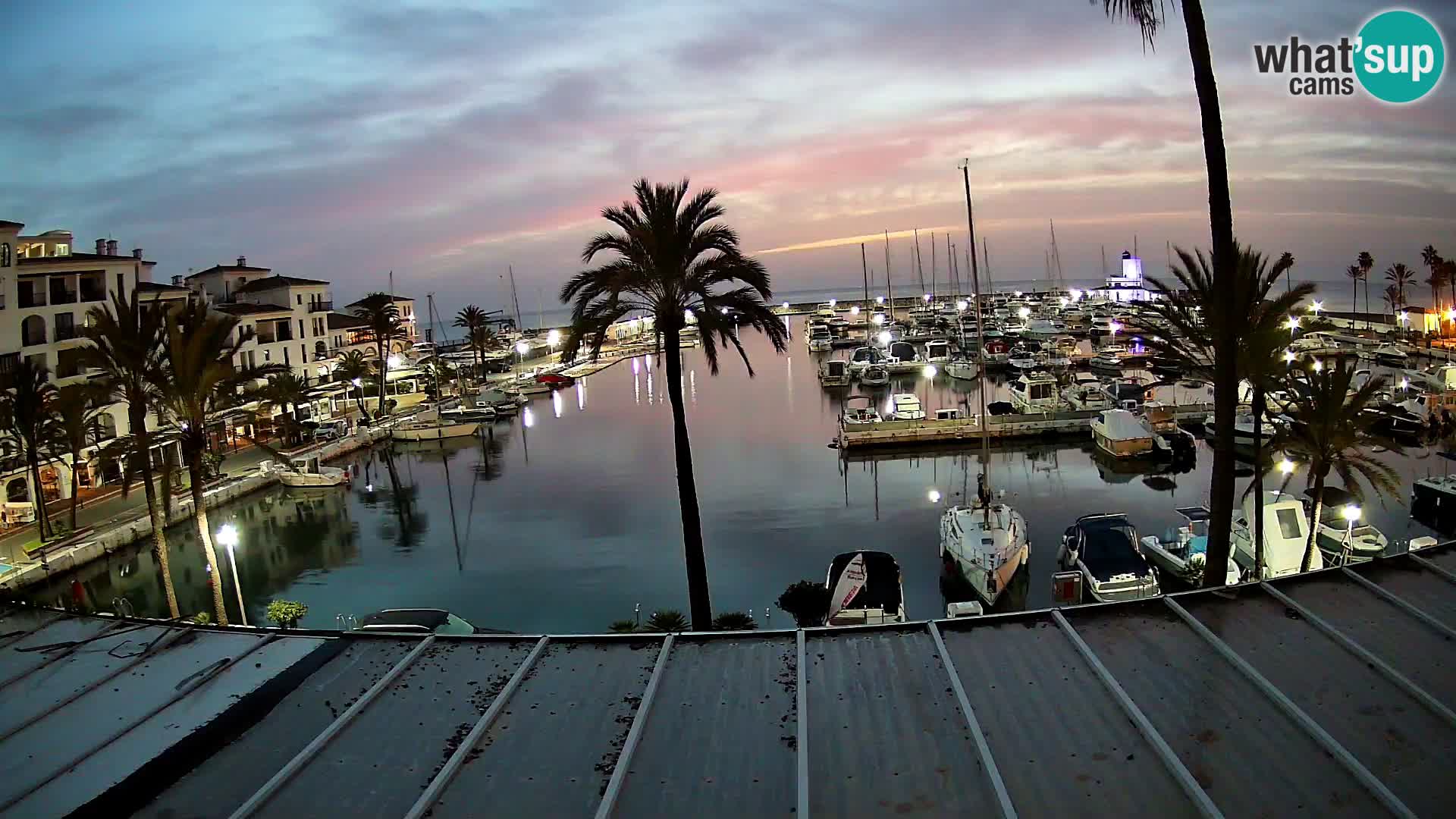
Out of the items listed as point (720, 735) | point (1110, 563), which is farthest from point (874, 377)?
point (720, 735)

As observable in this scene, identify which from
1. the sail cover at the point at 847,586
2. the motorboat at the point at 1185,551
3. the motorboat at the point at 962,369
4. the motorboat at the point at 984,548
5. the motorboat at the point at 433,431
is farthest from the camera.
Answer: the motorboat at the point at 962,369

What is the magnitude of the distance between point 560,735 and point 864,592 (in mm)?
10441

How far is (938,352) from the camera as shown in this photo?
60969 mm

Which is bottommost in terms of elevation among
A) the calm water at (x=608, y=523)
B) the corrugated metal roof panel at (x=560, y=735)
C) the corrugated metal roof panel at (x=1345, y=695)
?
the calm water at (x=608, y=523)

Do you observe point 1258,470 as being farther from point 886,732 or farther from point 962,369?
point 962,369

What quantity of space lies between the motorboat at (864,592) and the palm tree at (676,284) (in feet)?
8.05

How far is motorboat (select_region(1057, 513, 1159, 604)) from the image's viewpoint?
1617cm

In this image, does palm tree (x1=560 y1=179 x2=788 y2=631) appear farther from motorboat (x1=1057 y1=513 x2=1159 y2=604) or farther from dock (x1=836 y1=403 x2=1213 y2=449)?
dock (x1=836 y1=403 x2=1213 y2=449)

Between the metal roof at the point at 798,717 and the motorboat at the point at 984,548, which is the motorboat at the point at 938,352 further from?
the metal roof at the point at 798,717

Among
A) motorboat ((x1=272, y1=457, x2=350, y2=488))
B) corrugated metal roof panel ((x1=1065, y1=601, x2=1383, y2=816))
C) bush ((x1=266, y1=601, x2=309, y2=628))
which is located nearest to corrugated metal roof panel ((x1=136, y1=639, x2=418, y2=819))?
corrugated metal roof panel ((x1=1065, y1=601, x2=1383, y2=816))

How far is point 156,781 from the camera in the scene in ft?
18.7

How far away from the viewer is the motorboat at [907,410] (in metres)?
38.4

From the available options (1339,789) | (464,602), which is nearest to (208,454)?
(464,602)

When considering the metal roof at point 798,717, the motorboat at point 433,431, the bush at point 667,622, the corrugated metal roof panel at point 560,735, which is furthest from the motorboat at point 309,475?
the corrugated metal roof panel at point 560,735
